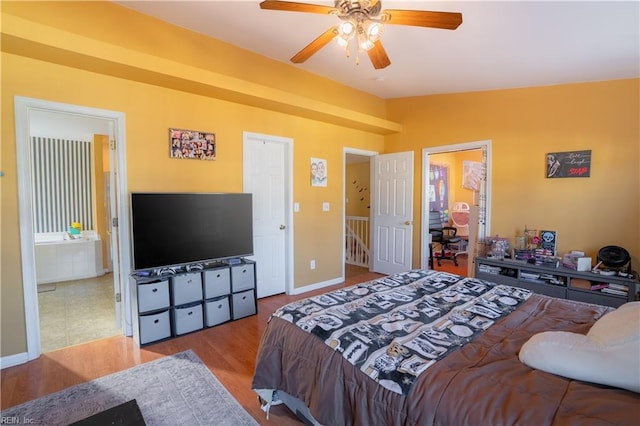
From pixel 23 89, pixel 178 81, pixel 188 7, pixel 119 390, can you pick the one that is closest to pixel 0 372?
pixel 119 390

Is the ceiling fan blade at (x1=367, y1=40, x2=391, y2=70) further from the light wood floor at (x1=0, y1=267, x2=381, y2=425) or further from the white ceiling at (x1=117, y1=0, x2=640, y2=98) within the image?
the light wood floor at (x1=0, y1=267, x2=381, y2=425)

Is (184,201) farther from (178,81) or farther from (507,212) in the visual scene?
(507,212)

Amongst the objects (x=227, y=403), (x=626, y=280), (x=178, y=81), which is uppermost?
(x=178, y=81)

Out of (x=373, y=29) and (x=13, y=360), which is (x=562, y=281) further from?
(x=13, y=360)

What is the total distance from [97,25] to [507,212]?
480cm

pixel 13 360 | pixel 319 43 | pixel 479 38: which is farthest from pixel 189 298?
pixel 479 38

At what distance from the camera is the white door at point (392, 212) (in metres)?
4.80

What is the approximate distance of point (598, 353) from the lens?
1144mm

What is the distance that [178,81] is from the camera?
9.42ft

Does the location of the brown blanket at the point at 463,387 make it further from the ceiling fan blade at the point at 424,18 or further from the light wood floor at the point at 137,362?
the ceiling fan blade at the point at 424,18

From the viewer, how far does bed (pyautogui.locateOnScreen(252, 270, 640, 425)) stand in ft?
3.51

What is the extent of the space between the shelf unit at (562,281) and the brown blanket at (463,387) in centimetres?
173

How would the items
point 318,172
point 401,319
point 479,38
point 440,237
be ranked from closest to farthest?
1. point 401,319
2. point 479,38
3. point 318,172
4. point 440,237

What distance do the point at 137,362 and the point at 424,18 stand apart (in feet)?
10.7
